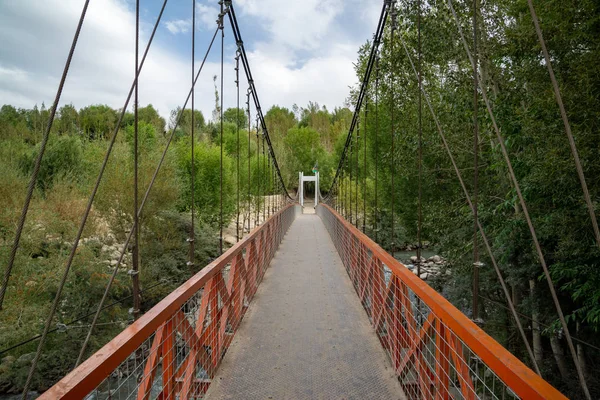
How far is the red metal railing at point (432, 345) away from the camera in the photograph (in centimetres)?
96

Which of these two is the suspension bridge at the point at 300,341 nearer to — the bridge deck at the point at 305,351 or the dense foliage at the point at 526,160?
the bridge deck at the point at 305,351

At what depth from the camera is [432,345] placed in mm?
2162

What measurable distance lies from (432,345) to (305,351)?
71cm

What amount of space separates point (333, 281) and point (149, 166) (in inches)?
295

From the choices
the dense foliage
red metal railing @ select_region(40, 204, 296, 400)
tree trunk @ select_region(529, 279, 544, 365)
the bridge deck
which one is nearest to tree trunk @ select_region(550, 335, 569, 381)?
the dense foliage

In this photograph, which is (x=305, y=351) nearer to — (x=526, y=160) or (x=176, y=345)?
(x=176, y=345)

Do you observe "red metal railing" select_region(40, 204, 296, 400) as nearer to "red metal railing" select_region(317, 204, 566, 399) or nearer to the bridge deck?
the bridge deck

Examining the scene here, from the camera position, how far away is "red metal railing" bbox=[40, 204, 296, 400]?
96 cm

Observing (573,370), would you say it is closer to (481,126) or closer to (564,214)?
(564,214)

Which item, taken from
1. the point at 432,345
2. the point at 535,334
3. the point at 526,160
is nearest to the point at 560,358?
the point at 535,334

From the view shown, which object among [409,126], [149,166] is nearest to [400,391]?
[409,126]

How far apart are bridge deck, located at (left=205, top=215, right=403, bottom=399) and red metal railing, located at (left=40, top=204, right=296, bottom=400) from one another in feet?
0.41

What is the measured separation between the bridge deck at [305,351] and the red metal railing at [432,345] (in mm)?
119

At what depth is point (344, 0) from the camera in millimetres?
8562
